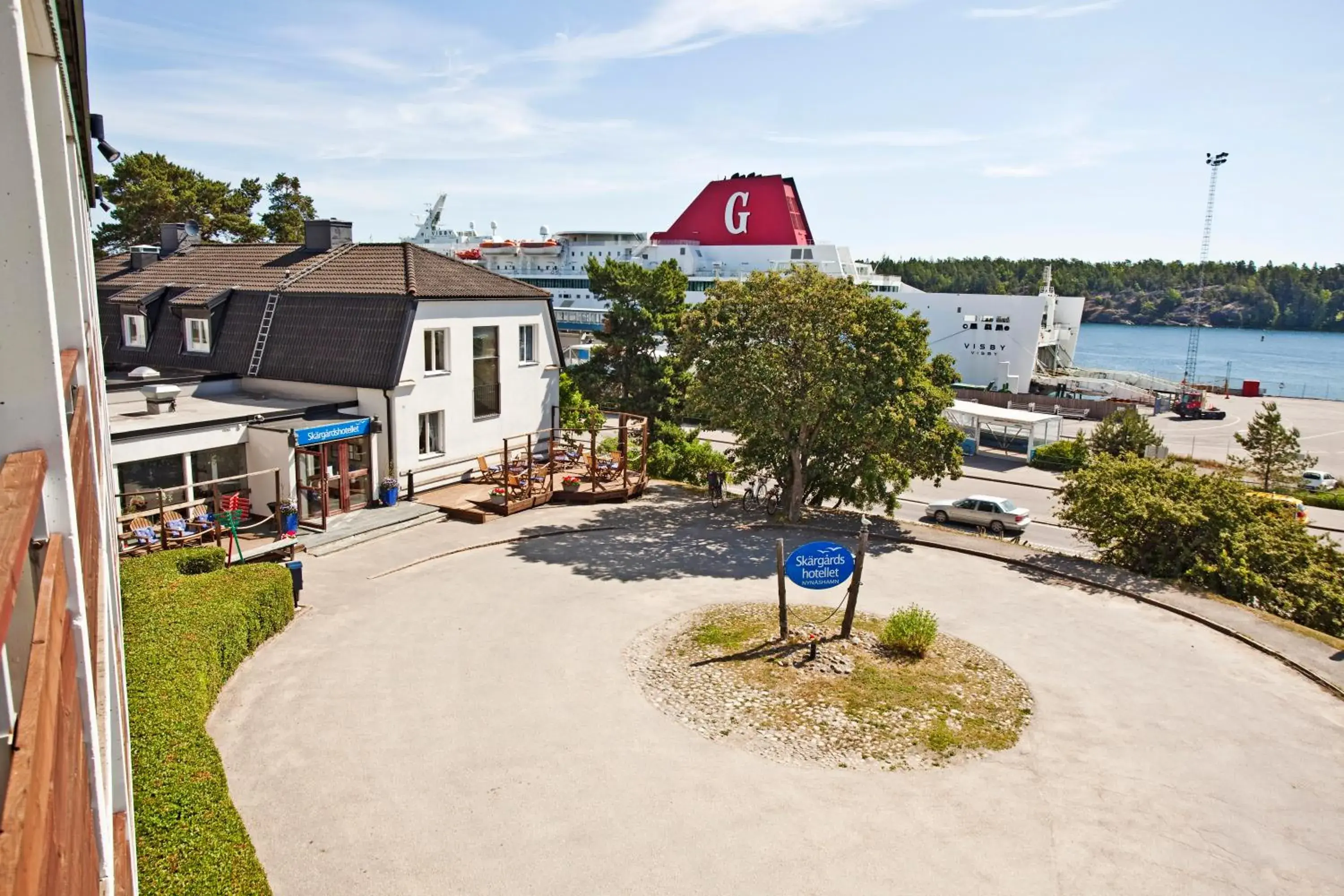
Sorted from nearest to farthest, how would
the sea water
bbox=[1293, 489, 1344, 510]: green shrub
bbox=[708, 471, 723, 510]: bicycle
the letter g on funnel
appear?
→ bbox=[708, 471, 723, 510]: bicycle < bbox=[1293, 489, 1344, 510]: green shrub < the letter g on funnel < the sea water

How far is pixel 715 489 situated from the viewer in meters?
24.6

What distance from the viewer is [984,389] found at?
58.7 meters

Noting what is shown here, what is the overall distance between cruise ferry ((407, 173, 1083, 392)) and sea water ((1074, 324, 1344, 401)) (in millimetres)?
34426

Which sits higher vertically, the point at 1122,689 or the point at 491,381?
the point at 491,381

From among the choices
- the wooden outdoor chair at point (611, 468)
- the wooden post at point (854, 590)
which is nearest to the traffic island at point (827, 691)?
the wooden post at point (854, 590)

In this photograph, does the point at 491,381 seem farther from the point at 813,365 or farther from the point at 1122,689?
the point at 1122,689

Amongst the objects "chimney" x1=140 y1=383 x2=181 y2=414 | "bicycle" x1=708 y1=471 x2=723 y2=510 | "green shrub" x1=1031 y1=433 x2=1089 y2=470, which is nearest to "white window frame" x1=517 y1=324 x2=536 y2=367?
"bicycle" x1=708 y1=471 x2=723 y2=510

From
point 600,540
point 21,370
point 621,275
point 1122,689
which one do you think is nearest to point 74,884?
point 21,370


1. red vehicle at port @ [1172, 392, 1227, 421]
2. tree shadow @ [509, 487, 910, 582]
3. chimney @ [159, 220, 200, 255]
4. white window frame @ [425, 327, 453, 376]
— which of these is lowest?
red vehicle at port @ [1172, 392, 1227, 421]

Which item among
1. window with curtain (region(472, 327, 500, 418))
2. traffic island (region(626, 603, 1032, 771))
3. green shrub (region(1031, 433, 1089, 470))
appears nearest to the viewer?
traffic island (region(626, 603, 1032, 771))

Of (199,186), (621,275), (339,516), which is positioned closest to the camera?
(339,516)

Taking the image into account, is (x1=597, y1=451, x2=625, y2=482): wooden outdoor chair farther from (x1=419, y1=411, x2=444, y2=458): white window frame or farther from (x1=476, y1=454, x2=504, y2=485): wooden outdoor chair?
(x1=419, y1=411, x2=444, y2=458): white window frame

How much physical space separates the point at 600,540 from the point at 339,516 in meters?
6.33

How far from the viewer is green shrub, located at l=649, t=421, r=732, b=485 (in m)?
28.8
